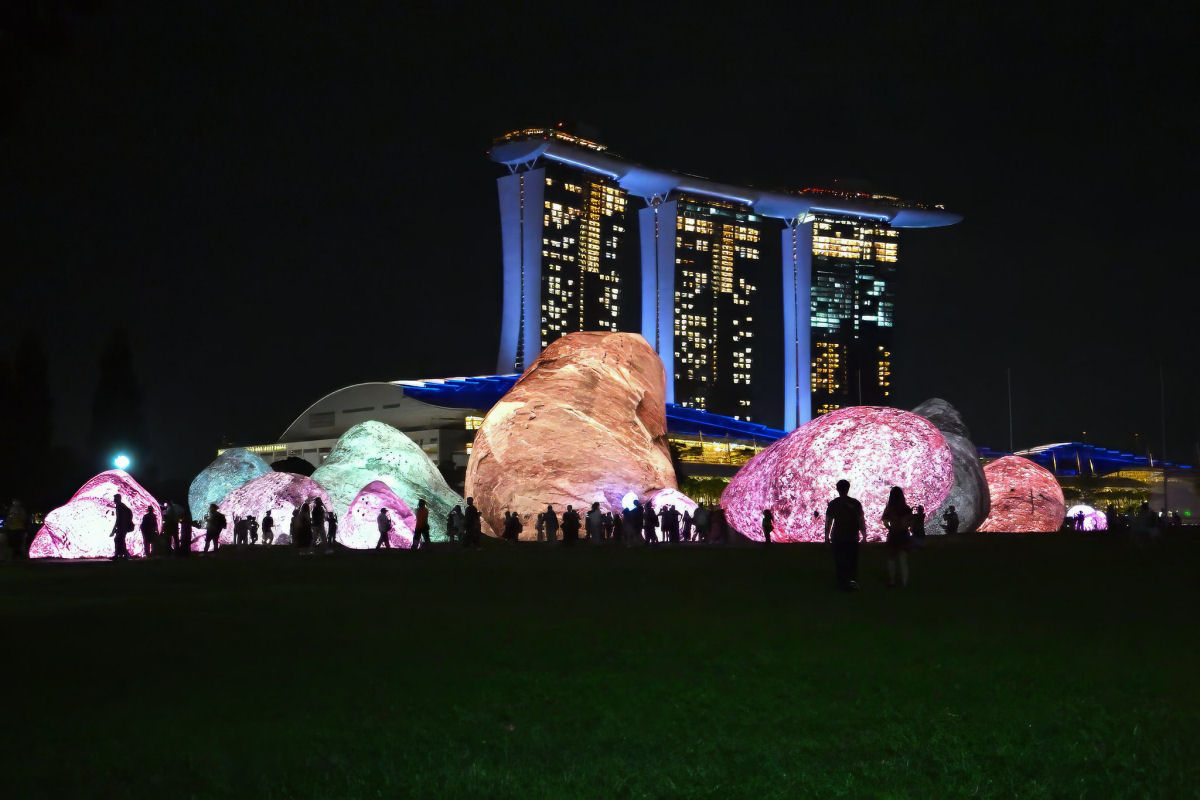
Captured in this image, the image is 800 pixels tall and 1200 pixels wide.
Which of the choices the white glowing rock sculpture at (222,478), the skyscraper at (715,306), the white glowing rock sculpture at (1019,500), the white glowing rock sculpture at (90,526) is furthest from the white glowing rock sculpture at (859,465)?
the skyscraper at (715,306)

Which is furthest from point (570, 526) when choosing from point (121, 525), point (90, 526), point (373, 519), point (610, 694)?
point (610, 694)

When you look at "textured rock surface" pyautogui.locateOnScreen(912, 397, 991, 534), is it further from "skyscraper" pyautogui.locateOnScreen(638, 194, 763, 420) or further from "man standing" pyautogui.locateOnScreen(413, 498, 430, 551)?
"skyscraper" pyautogui.locateOnScreen(638, 194, 763, 420)

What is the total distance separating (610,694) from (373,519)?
2585cm

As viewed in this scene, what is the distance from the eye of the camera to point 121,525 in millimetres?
25922

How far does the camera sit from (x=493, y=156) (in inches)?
4759

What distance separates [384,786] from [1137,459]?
14624 centimetres

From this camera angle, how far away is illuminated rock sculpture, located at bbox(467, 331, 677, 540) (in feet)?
116

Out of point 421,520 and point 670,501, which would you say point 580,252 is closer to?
point 670,501

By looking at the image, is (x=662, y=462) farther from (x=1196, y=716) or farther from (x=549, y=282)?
(x=549, y=282)

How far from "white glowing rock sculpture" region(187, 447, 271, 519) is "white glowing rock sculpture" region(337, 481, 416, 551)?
39.2 feet

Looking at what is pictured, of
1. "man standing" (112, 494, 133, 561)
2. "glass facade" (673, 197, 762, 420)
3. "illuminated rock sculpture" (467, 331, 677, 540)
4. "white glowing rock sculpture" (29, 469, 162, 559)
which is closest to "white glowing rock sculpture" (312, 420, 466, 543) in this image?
"illuminated rock sculpture" (467, 331, 677, 540)

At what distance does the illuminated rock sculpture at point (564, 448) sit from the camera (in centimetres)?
3541

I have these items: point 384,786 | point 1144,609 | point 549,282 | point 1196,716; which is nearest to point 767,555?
point 1144,609

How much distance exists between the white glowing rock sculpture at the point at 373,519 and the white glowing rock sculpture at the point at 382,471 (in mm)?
3132
